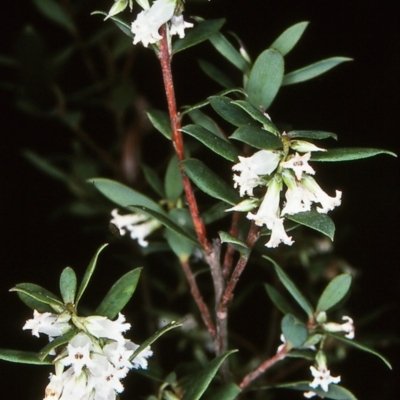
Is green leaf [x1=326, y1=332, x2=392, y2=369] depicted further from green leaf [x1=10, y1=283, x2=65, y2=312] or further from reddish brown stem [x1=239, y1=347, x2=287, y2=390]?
green leaf [x1=10, y1=283, x2=65, y2=312]

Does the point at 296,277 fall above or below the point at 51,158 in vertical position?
below

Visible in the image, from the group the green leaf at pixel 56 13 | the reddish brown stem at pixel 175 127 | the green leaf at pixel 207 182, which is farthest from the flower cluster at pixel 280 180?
the green leaf at pixel 56 13

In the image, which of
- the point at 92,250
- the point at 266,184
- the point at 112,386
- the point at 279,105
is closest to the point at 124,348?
the point at 112,386

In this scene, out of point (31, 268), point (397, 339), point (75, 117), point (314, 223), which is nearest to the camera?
point (314, 223)

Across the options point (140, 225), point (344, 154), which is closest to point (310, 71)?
point (344, 154)

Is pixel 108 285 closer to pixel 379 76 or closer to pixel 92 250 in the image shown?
pixel 92 250

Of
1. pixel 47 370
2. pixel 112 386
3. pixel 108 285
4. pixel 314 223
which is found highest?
pixel 314 223

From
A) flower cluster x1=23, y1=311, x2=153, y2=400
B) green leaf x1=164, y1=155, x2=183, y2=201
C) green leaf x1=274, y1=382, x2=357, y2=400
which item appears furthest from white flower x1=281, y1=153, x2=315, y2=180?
green leaf x1=274, y1=382, x2=357, y2=400
